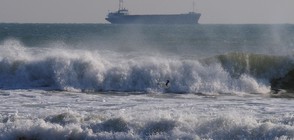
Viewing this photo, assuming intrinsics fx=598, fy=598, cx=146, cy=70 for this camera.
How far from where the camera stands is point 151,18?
4970 inches

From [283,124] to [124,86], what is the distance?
9504 millimetres

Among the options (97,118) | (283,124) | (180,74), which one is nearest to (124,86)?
(180,74)

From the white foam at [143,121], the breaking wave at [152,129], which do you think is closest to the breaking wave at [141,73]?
the white foam at [143,121]

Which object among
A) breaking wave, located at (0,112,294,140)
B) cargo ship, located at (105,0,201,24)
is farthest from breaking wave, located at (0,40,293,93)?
cargo ship, located at (105,0,201,24)

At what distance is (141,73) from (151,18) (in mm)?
104137

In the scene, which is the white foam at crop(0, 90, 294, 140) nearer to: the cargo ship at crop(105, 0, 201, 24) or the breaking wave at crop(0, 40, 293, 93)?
→ the breaking wave at crop(0, 40, 293, 93)

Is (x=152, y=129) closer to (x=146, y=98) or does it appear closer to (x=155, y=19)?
(x=146, y=98)

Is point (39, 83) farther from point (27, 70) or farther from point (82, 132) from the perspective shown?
point (82, 132)

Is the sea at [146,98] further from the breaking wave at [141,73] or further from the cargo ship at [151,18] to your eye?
the cargo ship at [151,18]

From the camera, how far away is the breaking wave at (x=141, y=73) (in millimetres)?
21672

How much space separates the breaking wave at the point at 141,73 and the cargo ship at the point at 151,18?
10129 centimetres

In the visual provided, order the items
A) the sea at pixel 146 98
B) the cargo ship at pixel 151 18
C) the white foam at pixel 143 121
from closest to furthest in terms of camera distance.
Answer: the white foam at pixel 143 121
the sea at pixel 146 98
the cargo ship at pixel 151 18

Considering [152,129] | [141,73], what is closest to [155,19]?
[141,73]

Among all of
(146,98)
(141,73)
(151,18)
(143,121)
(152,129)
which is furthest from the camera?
(151,18)
